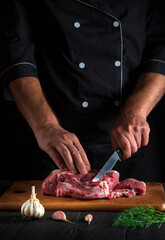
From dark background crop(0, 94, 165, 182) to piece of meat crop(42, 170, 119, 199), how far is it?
0.50m

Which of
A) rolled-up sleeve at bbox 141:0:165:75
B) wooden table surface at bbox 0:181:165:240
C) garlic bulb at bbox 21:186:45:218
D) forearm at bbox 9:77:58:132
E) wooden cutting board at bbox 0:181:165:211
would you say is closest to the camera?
wooden table surface at bbox 0:181:165:240

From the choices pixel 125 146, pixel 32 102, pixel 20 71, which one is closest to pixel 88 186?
pixel 125 146

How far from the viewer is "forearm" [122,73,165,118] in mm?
2615

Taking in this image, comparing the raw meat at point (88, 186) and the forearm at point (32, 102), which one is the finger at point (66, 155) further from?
the forearm at point (32, 102)

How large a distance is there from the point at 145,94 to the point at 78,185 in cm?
69

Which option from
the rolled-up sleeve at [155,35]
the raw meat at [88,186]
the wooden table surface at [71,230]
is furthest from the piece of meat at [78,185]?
the rolled-up sleeve at [155,35]

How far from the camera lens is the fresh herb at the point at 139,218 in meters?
1.97

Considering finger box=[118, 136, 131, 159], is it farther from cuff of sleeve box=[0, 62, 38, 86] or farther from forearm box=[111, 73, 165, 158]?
cuff of sleeve box=[0, 62, 38, 86]

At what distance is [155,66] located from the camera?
9.41 ft

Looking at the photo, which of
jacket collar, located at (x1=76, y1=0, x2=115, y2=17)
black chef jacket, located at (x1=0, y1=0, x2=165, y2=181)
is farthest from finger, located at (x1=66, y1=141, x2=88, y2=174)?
jacket collar, located at (x1=76, y1=0, x2=115, y2=17)

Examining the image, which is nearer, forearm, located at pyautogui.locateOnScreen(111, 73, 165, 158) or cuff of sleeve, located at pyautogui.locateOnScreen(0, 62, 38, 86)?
forearm, located at pyautogui.locateOnScreen(111, 73, 165, 158)

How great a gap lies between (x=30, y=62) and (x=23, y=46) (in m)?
0.12

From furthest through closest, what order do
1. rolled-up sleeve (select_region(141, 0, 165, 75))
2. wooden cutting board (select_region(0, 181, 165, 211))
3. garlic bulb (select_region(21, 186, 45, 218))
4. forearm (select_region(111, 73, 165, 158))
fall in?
1. rolled-up sleeve (select_region(141, 0, 165, 75))
2. forearm (select_region(111, 73, 165, 158))
3. wooden cutting board (select_region(0, 181, 165, 211))
4. garlic bulb (select_region(21, 186, 45, 218))

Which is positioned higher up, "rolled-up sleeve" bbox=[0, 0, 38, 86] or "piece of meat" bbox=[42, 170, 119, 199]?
"rolled-up sleeve" bbox=[0, 0, 38, 86]
